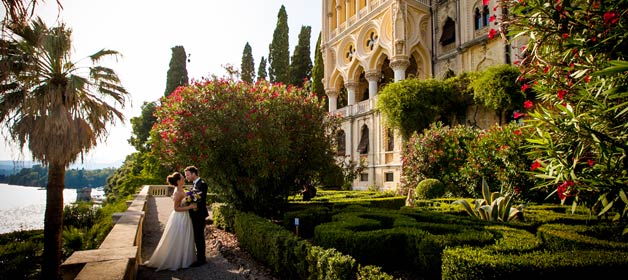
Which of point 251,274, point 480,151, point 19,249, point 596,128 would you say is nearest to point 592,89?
point 596,128

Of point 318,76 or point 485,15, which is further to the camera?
point 318,76

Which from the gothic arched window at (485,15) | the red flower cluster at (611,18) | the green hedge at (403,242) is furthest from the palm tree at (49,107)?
the gothic arched window at (485,15)

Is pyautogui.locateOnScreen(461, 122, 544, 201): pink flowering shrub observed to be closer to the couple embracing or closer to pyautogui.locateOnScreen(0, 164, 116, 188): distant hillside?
the couple embracing

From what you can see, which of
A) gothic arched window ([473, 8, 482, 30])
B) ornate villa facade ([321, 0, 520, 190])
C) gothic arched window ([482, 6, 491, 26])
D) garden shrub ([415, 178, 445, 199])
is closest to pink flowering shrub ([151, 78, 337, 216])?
garden shrub ([415, 178, 445, 199])

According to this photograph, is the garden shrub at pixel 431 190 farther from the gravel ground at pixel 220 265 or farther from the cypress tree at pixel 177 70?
the cypress tree at pixel 177 70

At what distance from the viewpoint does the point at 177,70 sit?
37.3 m

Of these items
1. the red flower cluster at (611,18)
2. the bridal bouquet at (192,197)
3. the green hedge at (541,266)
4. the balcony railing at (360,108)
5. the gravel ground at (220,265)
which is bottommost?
the gravel ground at (220,265)

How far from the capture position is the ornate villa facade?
69.7 feet

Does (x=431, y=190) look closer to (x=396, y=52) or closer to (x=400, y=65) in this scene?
(x=400, y=65)

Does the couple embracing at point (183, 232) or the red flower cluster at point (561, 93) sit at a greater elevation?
the red flower cluster at point (561, 93)

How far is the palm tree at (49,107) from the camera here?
26.0 feet

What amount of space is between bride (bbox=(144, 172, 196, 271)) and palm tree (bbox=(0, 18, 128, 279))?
3070mm

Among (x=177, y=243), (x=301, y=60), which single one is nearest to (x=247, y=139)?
(x=177, y=243)

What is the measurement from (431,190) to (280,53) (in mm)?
27804
